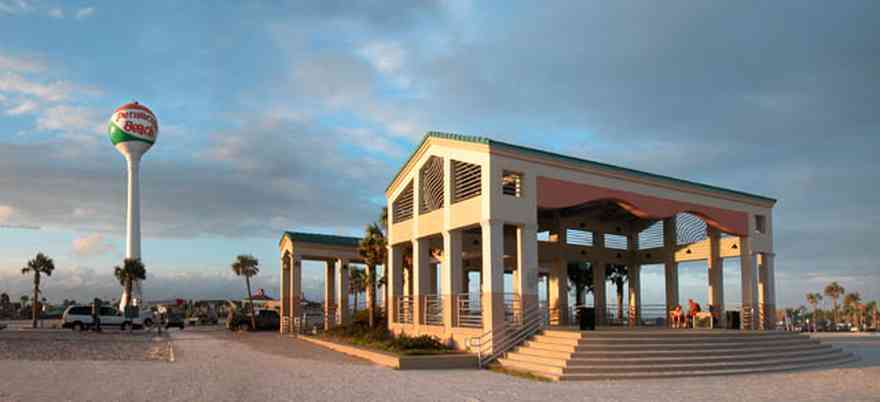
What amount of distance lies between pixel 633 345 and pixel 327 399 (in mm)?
10118

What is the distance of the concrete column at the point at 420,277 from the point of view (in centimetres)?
2805

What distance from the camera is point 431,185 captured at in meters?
28.4

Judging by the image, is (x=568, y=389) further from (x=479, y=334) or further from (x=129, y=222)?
(x=129, y=222)

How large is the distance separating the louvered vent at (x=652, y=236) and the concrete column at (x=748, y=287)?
163 inches

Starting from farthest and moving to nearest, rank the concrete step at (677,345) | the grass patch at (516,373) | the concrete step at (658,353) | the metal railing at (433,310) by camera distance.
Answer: the metal railing at (433,310)
the concrete step at (677,345)
the concrete step at (658,353)
the grass patch at (516,373)

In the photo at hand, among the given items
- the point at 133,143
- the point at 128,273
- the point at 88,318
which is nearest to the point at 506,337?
the point at 88,318

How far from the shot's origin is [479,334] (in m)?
23.1

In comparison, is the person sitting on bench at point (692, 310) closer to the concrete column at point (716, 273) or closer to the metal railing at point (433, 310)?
the concrete column at point (716, 273)

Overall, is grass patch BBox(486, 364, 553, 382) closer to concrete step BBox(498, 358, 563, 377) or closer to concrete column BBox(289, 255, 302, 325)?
concrete step BBox(498, 358, 563, 377)

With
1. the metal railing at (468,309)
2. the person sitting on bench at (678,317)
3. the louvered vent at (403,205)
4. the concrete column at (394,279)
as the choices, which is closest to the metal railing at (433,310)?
the metal railing at (468,309)

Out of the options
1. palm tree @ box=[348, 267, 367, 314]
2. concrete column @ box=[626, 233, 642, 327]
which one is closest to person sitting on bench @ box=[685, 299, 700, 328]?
concrete column @ box=[626, 233, 642, 327]

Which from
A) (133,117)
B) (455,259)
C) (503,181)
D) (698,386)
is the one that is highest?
(133,117)

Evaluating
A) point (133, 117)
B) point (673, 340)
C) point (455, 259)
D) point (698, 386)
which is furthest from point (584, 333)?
point (133, 117)

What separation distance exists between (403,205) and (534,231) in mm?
9165
